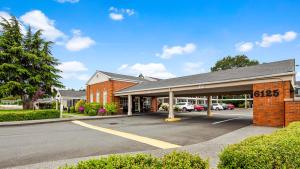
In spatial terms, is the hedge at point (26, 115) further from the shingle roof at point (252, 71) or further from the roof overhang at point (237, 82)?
the shingle roof at point (252, 71)

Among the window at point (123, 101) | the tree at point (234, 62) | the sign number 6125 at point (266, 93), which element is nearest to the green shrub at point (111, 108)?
the window at point (123, 101)

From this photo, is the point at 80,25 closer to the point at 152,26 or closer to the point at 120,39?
the point at 120,39

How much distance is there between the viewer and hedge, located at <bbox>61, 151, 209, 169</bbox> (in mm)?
2713

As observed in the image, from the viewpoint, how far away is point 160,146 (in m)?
7.73

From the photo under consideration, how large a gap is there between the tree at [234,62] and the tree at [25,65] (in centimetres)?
5354

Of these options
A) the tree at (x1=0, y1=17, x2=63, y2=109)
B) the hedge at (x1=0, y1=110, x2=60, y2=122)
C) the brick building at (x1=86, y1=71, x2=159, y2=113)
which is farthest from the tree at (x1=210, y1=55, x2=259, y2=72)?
the hedge at (x1=0, y1=110, x2=60, y2=122)

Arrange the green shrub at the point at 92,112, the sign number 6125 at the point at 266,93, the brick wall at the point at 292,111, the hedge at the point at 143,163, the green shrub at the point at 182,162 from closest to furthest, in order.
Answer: the hedge at the point at 143,163, the green shrub at the point at 182,162, the brick wall at the point at 292,111, the sign number 6125 at the point at 266,93, the green shrub at the point at 92,112

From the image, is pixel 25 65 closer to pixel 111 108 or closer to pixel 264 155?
pixel 111 108

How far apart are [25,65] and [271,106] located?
26872 mm

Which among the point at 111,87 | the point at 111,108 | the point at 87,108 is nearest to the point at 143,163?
the point at 111,108

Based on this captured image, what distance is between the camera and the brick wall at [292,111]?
1014 centimetres

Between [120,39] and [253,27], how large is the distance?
13.2m

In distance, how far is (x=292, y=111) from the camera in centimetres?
1029

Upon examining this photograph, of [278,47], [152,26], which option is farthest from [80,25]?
[278,47]
